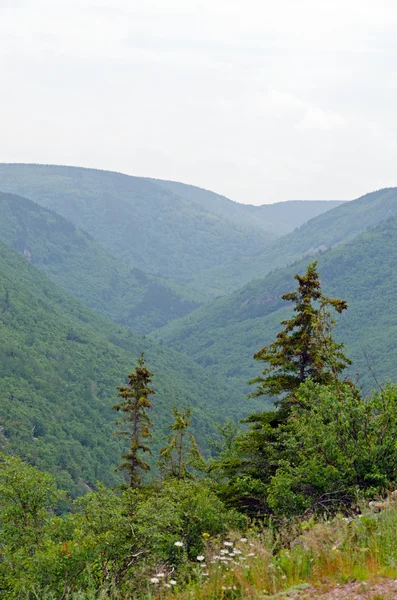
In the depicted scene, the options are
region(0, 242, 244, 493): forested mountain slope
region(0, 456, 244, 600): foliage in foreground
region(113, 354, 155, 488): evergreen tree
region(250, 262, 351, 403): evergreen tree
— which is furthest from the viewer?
region(0, 242, 244, 493): forested mountain slope

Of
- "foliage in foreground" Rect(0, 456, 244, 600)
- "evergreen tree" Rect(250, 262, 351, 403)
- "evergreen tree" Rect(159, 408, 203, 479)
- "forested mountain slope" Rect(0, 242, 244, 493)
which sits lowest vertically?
"forested mountain slope" Rect(0, 242, 244, 493)

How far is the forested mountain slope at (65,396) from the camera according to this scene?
108m

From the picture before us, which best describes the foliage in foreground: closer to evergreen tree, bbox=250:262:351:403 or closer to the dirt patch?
the dirt patch

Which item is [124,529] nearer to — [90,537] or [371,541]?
[90,537]

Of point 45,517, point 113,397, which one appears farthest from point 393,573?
point 113,397

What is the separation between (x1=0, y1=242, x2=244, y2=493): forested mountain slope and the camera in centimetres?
10756

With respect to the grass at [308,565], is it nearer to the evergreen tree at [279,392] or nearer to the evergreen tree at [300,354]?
the evergreen tree at [279,392]

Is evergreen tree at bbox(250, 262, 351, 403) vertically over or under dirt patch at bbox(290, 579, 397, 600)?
over

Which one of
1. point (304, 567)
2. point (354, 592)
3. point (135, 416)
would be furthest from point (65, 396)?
point (354, 592)

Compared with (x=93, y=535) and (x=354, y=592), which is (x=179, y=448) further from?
(x=354, y=592)

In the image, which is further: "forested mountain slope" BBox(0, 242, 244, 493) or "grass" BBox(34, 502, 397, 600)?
"forested mountain slope" BBox(0, 242, 244, 493)

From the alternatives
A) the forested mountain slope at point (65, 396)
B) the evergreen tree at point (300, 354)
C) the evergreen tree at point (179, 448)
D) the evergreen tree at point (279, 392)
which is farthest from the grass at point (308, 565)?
the forested mountain slope at point (65, 396)

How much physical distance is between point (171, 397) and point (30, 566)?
155027mm

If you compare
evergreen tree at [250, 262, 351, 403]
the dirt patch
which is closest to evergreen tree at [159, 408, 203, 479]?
evergreen tree at [250, 262, 351, 403]
